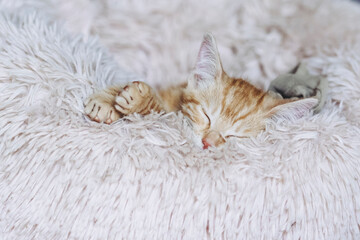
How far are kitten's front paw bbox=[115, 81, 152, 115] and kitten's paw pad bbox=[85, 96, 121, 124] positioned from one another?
0.02m

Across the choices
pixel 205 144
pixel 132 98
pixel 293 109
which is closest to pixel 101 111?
pixel 132 98

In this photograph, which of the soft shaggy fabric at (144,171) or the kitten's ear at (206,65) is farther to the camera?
the kitten's ear at (206,65)

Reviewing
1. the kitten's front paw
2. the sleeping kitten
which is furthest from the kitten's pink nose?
the kitten's front paw

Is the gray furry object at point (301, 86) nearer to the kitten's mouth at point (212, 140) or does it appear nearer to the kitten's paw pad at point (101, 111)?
the kitten's mouth at point (212, 140)

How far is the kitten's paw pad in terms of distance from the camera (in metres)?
0.76

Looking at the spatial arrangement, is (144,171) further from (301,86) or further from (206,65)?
(301,86)

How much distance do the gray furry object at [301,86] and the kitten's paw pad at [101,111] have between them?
0.44m

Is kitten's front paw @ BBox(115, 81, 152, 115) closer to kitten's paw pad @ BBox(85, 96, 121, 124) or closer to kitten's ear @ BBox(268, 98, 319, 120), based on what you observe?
kitten's paw pad @ BBox(85, 96, 121, 124)

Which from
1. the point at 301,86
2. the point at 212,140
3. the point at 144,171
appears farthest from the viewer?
the point at 301,86

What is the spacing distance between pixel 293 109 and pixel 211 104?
8.1 inches

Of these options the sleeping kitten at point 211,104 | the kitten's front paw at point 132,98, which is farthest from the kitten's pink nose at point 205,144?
the kitten's front paw at point 132,98

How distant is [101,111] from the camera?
30.0 inches

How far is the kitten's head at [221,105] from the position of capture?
832 millimetres

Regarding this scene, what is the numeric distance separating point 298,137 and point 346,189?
0.48 ft
